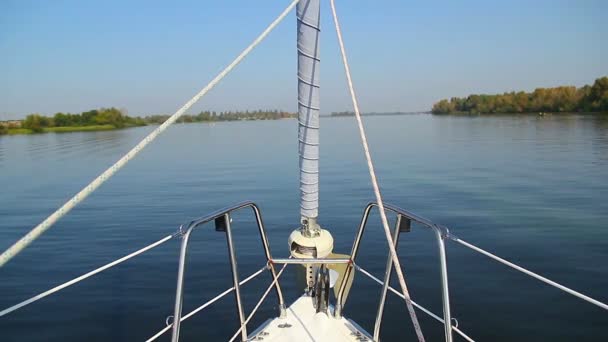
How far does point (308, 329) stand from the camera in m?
3.40

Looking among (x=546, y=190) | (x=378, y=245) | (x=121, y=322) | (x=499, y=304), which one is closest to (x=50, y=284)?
(x=121, y=322)

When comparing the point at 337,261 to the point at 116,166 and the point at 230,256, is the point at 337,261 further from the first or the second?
the point at 116,166

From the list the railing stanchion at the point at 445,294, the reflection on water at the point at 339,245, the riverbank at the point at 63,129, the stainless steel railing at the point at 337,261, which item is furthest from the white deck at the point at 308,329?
the riverbank at the point at 63,129

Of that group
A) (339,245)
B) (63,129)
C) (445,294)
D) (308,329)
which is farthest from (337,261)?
(63,129)

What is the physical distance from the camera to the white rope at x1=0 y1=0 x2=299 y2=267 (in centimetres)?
181

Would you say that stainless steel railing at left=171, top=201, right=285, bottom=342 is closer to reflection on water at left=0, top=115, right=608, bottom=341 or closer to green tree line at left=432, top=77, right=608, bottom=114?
reflection on water at left=0, top=115, right=608, bottom=341

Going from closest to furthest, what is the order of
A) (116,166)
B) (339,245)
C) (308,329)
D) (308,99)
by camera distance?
(116,166)
(308,329)
(308,99)
(339,245)

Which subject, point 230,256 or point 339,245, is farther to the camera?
point 339,245

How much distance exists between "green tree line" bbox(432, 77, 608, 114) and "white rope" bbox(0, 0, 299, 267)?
320ft

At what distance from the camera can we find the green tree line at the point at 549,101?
275ft

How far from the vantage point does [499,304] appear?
6.17m

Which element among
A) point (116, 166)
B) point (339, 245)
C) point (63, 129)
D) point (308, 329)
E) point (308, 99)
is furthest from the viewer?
point (63, 129)

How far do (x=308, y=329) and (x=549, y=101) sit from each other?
115 m

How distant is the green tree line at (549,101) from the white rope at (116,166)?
3846 inches
